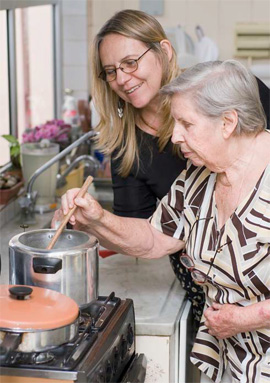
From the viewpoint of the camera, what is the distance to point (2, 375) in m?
1.58

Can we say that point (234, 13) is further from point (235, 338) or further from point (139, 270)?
point (235, 338)

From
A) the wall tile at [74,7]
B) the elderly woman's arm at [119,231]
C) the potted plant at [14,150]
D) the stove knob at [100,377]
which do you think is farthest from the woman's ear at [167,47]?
the wall tile at [74,7]

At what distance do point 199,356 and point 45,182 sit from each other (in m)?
1.25

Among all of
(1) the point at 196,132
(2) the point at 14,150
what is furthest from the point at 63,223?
(2) the point at 14,150

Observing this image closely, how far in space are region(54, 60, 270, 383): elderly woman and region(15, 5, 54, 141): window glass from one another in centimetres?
182

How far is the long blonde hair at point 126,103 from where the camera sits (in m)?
2.21

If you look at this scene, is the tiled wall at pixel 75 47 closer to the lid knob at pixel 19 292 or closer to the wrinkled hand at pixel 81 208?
the wrinkled hand at pixel 81 208

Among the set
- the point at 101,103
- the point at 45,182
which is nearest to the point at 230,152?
the point at 101,103

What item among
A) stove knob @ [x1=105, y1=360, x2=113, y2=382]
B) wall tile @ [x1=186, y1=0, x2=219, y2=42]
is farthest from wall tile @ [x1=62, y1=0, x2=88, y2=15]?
stove knob @ [x1=105, y1=360, x2=113, y2=382]

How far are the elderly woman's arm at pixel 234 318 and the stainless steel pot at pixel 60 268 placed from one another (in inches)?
12.5

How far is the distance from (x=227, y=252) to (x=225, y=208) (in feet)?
0.37

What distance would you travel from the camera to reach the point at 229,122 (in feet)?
5.95

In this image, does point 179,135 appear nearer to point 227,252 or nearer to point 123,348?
point 227,252

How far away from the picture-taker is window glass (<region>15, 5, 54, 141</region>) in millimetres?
3781
